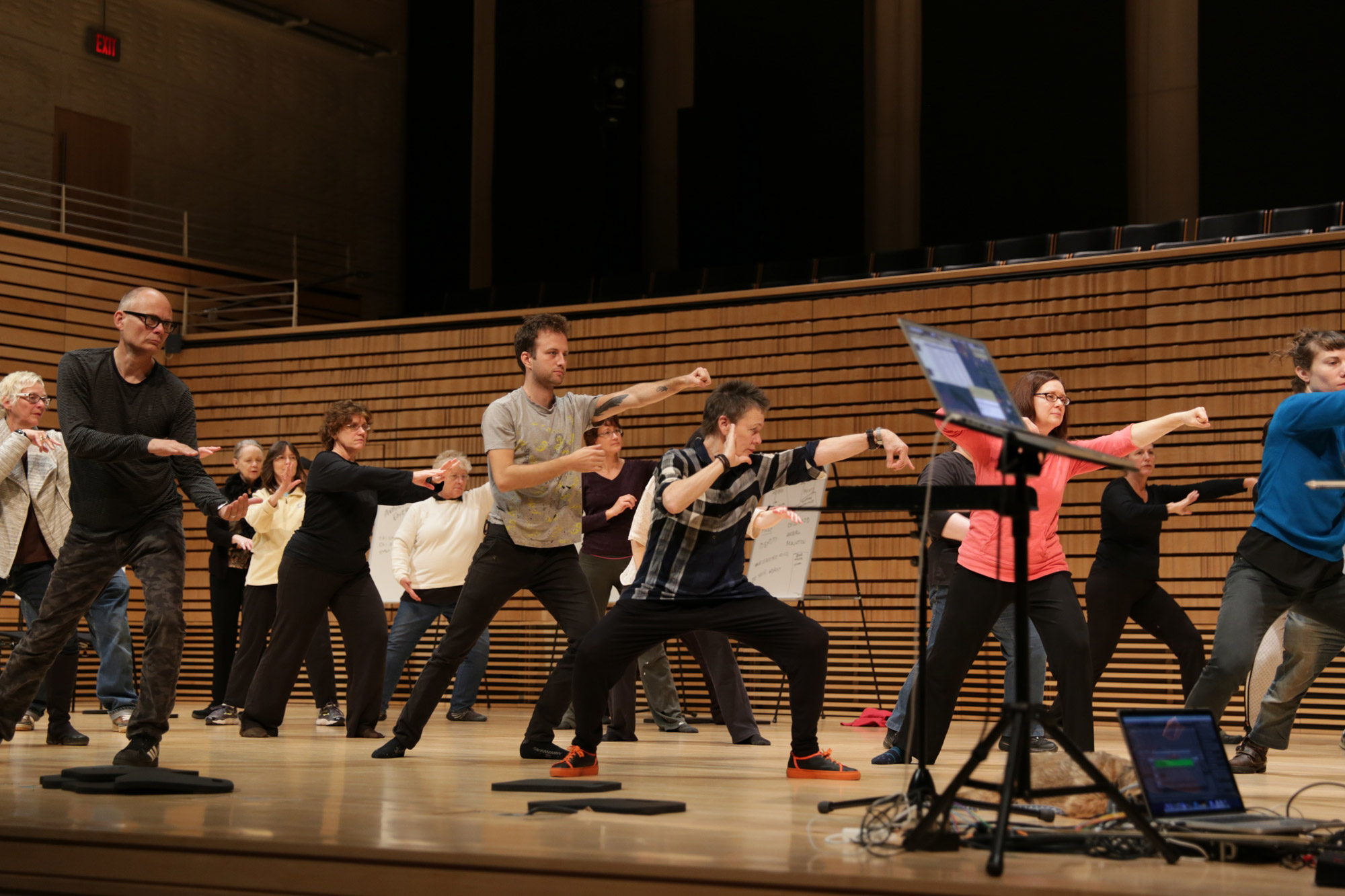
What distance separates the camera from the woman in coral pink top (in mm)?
3789

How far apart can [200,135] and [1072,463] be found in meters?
10.8

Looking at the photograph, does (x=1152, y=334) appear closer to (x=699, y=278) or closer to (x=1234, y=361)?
(x=1234, y=361)

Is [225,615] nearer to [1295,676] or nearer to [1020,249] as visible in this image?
[1295,676]

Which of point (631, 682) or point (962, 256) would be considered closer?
point (631, 682)

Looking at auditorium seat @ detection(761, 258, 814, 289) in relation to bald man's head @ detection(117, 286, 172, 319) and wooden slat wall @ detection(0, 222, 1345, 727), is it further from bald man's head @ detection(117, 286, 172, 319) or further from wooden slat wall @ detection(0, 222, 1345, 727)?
bald man's head @ detection(117, 286, 172, 319)

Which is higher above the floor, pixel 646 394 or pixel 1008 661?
pixel 646 394

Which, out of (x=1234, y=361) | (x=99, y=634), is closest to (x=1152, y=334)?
(x=1234, y=361)

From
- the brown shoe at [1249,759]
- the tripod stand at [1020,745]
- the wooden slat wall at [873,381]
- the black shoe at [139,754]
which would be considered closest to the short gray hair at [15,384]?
the black shoe at [139,754]

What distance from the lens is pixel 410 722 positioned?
175 inches

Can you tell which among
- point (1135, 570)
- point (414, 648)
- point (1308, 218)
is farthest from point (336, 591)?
point (1308, 218)

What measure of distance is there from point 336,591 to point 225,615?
2.10 metres

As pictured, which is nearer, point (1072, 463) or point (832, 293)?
point (1072, 463)

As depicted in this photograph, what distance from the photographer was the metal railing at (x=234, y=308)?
10625 millimetres

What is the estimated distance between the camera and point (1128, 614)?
5477mm
